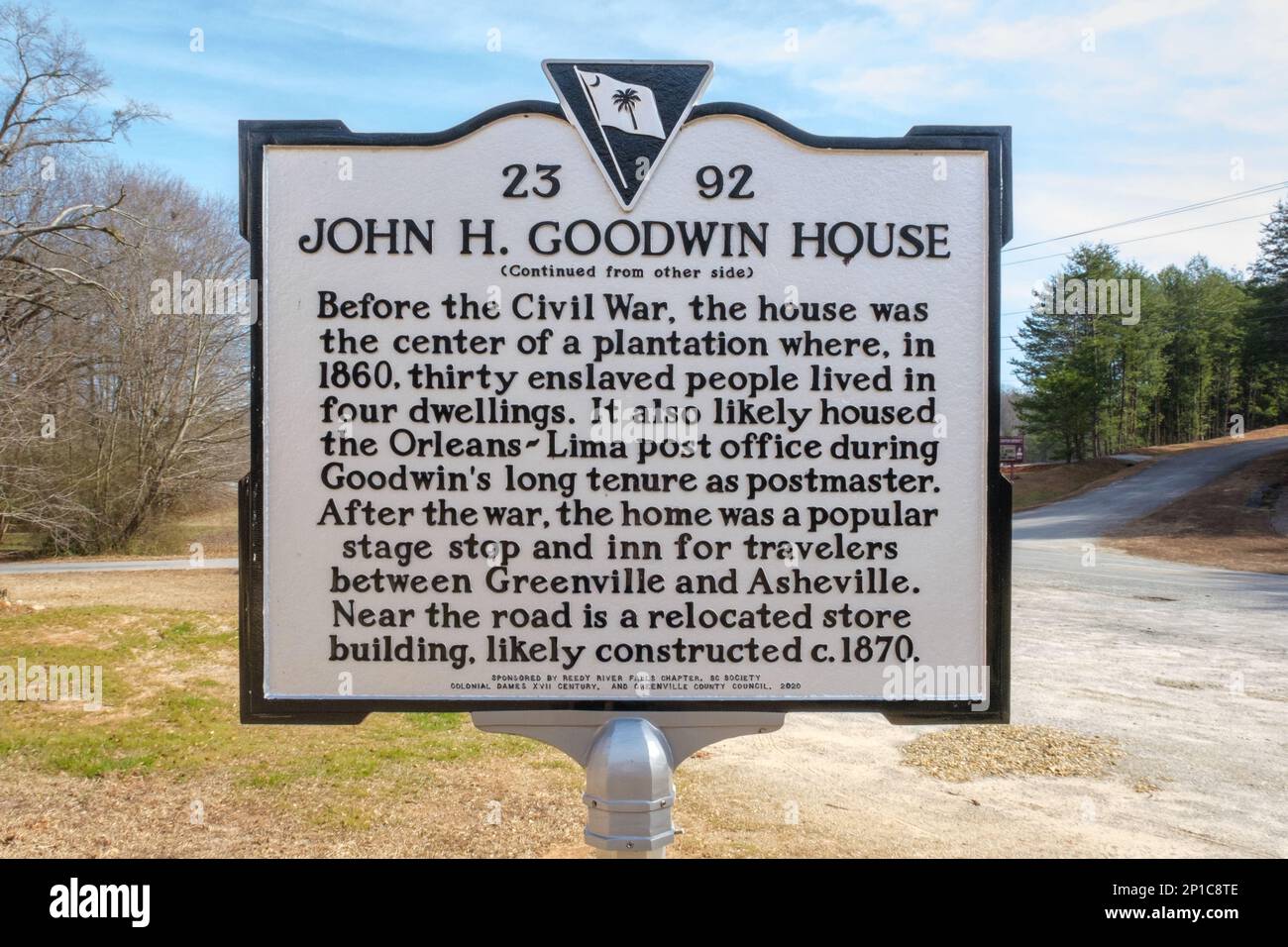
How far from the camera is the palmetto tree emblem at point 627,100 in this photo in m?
2.74

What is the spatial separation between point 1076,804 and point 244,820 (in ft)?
16.7

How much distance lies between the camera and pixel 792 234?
9.18ft

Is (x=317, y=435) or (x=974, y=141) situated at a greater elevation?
(x=974, y=141)

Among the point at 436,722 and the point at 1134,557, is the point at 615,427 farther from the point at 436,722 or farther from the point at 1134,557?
the point at 1134,557

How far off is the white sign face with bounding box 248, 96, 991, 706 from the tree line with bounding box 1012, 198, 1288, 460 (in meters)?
41.6

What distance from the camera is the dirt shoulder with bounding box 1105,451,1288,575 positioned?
22547mm

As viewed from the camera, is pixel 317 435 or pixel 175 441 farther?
pixel 175 441

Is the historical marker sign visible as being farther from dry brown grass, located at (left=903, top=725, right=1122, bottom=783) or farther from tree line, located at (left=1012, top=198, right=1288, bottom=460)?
tree line, located at (left=1012, top=198, right=1288, bottom=460)

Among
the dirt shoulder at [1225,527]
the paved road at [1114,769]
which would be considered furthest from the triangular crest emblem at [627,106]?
the dirt shoulder at [1225,527]

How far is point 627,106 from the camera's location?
2746 millimetres

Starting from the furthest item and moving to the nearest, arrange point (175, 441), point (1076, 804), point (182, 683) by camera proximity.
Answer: point (175, 441) < point (182, 683) < point (1076, 804)

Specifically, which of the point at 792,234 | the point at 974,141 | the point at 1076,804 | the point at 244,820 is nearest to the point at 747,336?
the point at 792,234

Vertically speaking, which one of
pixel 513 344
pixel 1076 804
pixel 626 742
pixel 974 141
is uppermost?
pixel 974 141

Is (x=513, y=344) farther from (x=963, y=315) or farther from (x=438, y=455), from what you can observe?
(x=963, y=315)
